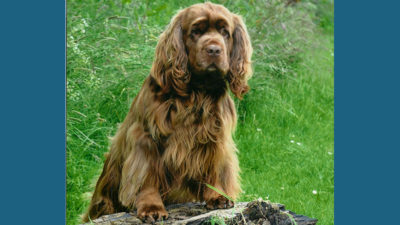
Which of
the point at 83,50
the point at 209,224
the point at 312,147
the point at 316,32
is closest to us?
the point at 209,224

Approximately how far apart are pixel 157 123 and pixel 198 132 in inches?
11.0

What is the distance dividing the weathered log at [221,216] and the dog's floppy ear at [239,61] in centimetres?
77

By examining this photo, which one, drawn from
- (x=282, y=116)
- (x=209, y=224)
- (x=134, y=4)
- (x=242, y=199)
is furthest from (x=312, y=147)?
(x=134, y=4)

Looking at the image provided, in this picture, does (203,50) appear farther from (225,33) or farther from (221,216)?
(221,216)

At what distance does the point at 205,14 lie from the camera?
4223mm

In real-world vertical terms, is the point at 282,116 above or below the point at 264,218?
above

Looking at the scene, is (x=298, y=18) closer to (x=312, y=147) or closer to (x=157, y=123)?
(x=312, y=147)

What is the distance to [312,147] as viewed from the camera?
5473 mm

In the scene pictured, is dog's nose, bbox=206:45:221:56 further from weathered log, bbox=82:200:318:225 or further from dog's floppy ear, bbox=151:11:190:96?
weathered log, bbox=82:200:318:225

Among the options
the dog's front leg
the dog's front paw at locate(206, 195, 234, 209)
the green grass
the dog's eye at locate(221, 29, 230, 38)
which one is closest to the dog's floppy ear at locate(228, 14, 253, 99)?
the dog's eye at locate(221, 29, 230, 38)

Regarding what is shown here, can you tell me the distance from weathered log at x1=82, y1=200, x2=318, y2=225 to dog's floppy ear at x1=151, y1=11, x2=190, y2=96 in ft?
2.59

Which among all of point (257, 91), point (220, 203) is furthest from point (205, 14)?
point (257, 91)

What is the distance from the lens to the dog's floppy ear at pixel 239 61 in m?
4.44

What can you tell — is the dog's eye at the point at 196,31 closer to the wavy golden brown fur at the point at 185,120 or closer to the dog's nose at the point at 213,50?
the wavy golden brown fur at the point at 185,120
